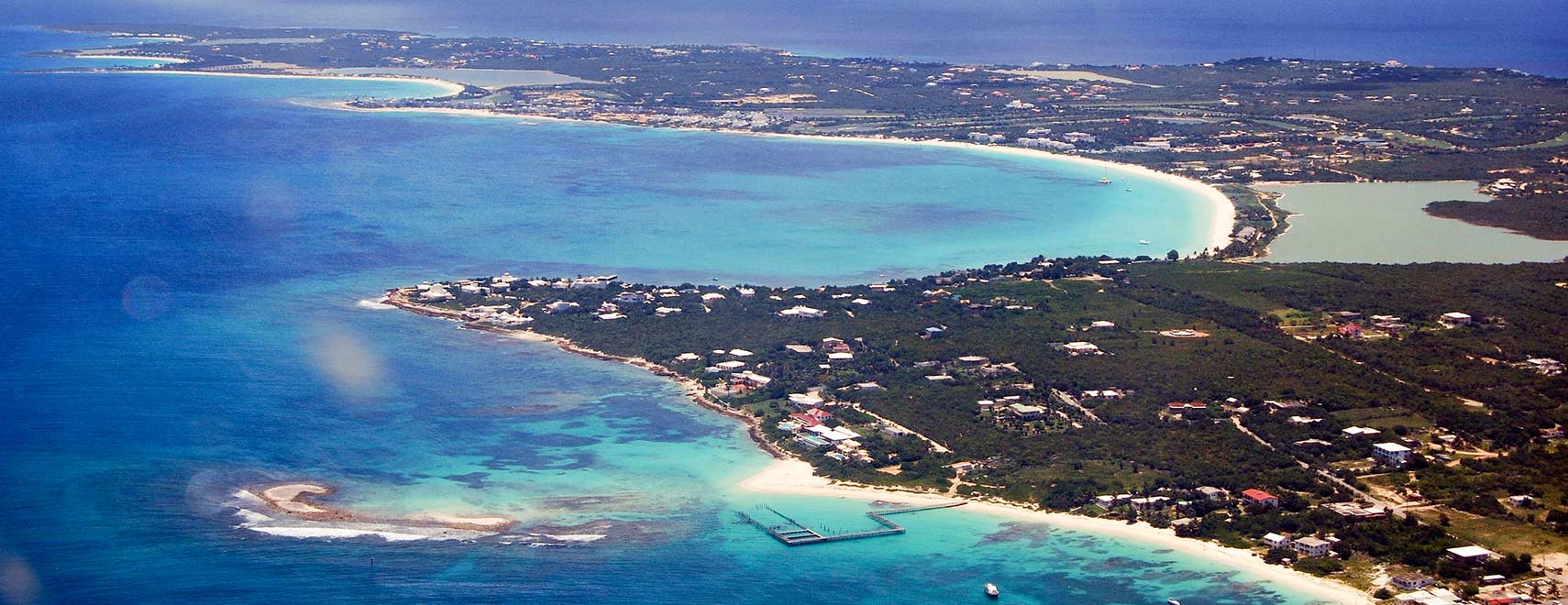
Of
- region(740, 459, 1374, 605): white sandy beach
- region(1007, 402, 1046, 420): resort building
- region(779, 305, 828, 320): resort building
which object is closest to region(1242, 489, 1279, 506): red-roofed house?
region(740, 459, 1374, 605): white sandy beach

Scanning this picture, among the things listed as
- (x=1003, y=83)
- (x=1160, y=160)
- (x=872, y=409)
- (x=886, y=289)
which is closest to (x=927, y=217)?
(x=886, y=289)

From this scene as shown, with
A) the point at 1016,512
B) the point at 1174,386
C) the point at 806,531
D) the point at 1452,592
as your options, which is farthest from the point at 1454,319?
the point at 806,531

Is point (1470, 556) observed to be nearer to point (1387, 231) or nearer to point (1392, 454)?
point (1392, 454)

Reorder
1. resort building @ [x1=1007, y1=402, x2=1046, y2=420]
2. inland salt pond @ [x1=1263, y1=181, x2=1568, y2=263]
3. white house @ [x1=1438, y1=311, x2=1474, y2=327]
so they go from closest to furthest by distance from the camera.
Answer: resort building @ [x1=1007, y1=402, x2=1046, y2=420], white house @ [x1=1438, y1=311, x2=1474, y2=327], inland salt pond @ [x1=1263, y1=181, x2=1568, y2=263]

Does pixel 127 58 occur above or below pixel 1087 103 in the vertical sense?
above

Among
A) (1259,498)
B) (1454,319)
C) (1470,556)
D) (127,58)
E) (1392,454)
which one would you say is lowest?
(1470,556)

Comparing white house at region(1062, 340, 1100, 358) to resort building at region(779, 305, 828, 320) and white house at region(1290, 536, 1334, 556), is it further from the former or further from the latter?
white house at region(1290, 536, 1334, 556)
